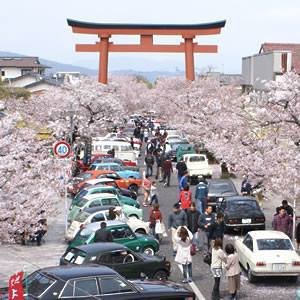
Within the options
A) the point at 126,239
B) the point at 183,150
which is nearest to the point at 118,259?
the point at 126,239

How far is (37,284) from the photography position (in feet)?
47.4

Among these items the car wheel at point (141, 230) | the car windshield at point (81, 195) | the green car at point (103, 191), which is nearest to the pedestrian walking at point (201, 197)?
the green car at point (103, 191)

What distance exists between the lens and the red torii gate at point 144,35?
7212 cm

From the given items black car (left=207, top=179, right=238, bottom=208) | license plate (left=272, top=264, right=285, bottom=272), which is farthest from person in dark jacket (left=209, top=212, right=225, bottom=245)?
black car (left=207, top=179, right=238, bottom=208)

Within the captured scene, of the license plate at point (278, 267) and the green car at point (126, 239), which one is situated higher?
the green car at point (126, 239)

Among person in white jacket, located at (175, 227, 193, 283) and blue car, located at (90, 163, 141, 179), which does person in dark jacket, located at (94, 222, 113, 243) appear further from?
blue car, located at (90, 163, 141, 179)

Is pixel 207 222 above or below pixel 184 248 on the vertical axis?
above

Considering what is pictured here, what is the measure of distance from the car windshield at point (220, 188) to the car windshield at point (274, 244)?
39.1ft

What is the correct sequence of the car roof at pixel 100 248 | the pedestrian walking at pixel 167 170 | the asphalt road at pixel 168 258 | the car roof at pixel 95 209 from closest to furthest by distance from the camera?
the car roof at pixel 100 248 → the asphalt road at pixel 168 258 → the car roof at pixel 95 209 → the pedestrian walking at pixel 167 170

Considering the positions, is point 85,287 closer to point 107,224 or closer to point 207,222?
point 107,224

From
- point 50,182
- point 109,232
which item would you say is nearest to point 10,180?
point 109,232

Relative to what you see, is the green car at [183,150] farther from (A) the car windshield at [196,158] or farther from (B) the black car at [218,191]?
(B) the black car at [218,191]

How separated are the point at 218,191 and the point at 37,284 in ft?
60.9

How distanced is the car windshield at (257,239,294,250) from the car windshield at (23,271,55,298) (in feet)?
23.5
